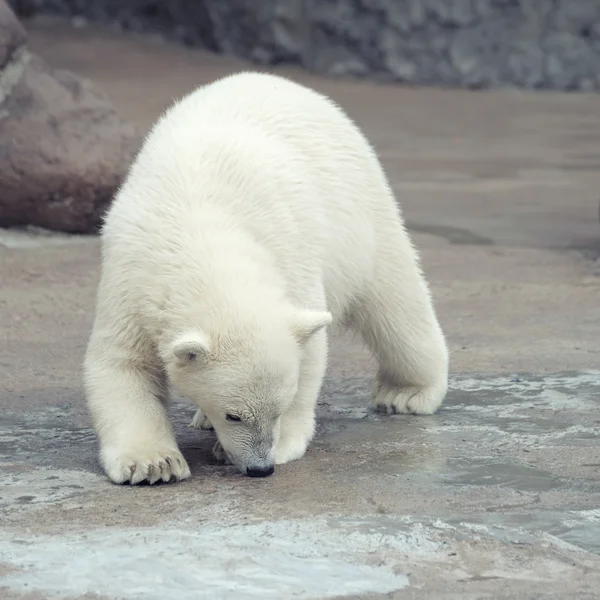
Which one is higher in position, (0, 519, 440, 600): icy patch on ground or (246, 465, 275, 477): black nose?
(0, 519, 440, 600): icy patch on ground

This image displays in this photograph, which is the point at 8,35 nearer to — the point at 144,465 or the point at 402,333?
the point at 402,333

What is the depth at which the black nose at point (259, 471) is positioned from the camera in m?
3.95

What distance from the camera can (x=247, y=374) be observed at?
3.76m

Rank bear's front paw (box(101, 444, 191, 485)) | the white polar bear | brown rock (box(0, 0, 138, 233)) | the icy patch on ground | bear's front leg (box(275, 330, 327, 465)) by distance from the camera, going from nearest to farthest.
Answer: the icy patch on ground < the white polar bear < bear's front paw (box(101, 444, 191, 485)) < bear's front leg (box(275, 330, 327, 465)) < brown rock (box(0, 0, 138, 233))

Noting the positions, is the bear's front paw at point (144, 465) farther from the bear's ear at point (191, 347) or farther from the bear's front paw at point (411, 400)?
the bear's front paw at point (411, 400)

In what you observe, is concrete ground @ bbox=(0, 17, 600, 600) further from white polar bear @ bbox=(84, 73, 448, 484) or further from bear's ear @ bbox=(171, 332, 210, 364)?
bear's ear @ bbox=(171, 332, 210, 364)

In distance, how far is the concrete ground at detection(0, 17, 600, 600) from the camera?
3.19 m

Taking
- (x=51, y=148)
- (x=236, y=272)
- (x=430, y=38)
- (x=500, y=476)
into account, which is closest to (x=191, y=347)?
(x=236, y=272)

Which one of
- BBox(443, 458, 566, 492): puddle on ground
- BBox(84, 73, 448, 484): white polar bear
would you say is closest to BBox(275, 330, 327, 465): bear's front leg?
BBox(84, 73, 448, 484): white polar bear

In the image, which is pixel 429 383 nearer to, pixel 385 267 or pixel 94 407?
pixel 385 267

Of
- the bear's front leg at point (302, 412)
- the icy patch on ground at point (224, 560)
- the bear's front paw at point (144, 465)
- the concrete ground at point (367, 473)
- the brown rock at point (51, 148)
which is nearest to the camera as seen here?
the icy patch on ground at point (224, 560)

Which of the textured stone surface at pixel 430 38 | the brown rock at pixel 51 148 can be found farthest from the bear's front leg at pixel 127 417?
the textured stone surface at pixel 430 38

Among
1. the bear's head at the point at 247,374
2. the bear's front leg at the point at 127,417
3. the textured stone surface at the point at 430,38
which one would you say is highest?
the bear's head at the point at 247,374

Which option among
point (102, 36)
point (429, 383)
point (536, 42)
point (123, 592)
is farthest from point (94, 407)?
point (102, 36)
